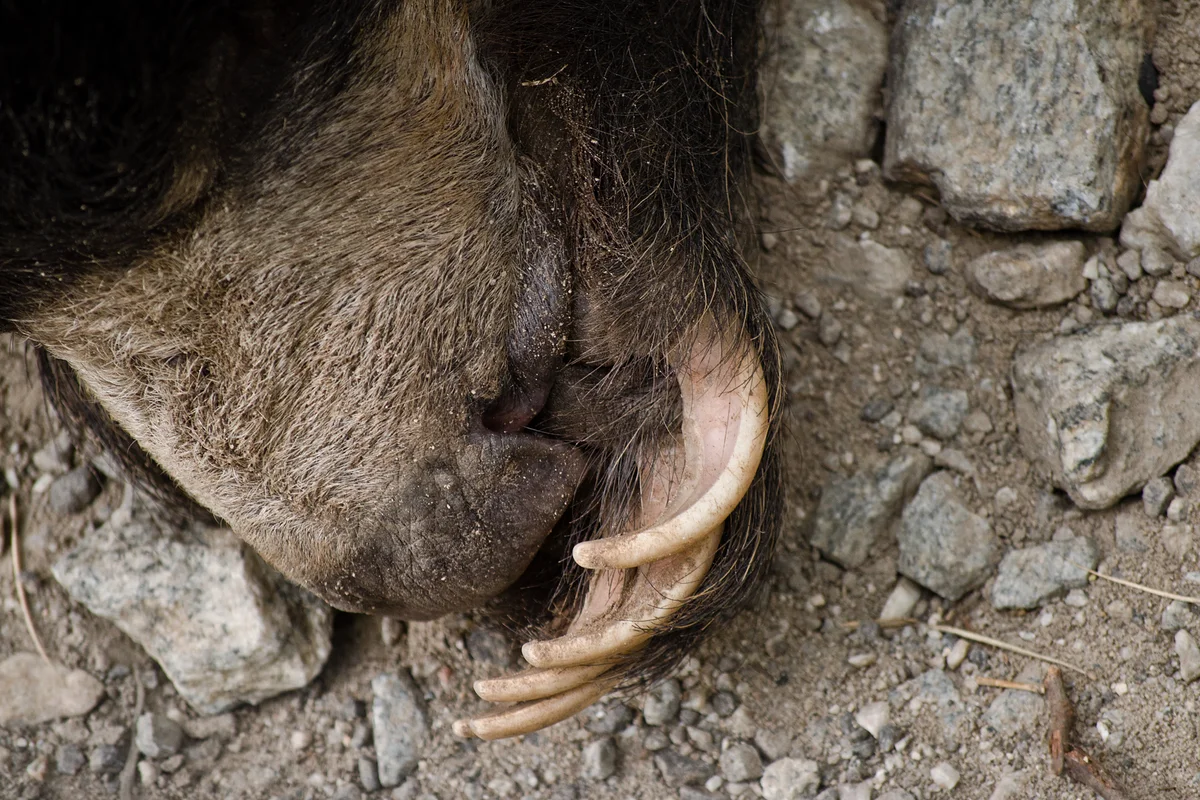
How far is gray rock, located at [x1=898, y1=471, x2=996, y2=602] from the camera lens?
2.00 metres

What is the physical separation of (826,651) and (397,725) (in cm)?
82

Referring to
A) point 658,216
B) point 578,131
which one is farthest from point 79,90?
point 658,216

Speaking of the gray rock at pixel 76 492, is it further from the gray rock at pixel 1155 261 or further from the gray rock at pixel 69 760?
the gray rock at pixel 1155 261

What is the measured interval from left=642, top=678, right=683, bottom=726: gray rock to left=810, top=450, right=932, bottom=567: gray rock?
1.21 feet

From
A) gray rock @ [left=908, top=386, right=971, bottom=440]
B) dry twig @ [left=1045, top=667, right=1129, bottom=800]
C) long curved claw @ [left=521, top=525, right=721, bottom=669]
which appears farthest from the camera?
gray rock @ [left=908, top=386, right=971, bottom=440]

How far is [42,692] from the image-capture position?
229 cm

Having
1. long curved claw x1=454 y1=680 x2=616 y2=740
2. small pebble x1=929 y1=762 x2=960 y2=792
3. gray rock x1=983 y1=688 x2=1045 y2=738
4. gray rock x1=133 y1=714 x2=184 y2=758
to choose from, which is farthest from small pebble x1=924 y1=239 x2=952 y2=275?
gray rock x1=133 y1=714 x2=184 y2=758

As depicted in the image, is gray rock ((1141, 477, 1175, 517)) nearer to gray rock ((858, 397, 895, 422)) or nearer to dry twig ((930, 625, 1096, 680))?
dry twig ((930, 625, 1096, 680))

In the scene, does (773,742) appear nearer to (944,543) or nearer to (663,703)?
(663,703)

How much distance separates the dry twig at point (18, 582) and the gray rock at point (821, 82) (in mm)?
1743

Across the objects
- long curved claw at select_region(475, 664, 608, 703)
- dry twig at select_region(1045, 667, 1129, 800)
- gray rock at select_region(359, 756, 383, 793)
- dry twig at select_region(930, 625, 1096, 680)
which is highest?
long curved claw at select_region(475, 664, 608, 703)

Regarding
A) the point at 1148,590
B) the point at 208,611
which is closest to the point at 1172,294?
the point at 1148,590

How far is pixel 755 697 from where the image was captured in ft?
6.67

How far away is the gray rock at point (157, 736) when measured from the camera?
2.22 meters
